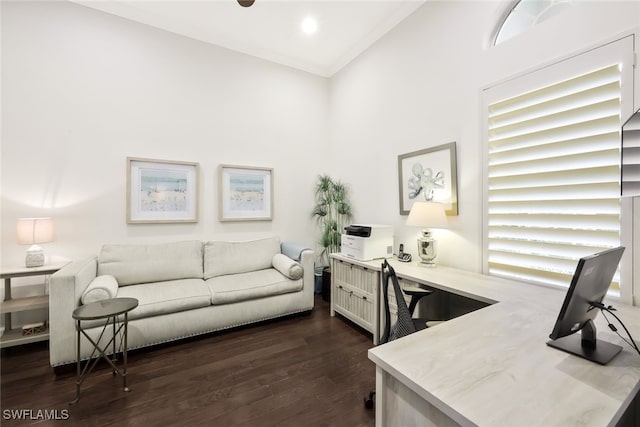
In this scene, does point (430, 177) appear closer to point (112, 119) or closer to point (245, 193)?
point (245, 193)

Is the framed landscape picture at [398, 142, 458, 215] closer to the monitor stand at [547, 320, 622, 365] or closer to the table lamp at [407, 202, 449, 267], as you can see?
the table lamp at [407, 202, 449, 267]

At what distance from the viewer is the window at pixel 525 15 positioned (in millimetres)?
1917

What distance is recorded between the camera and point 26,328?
8.11ft

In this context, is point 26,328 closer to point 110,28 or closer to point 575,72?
point 110,28

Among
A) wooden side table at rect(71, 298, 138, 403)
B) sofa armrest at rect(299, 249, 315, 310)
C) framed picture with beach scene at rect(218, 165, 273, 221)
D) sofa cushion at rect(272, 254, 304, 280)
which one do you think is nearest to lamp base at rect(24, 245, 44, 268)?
wooden side table at rect(71, 298, 138, 403)

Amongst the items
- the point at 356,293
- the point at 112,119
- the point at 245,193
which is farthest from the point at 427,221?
the point at 112,119

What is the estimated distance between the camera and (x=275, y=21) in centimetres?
318

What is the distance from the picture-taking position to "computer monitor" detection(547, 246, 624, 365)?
88cm

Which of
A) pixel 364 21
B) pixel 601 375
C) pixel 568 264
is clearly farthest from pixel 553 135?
pixel 364 21

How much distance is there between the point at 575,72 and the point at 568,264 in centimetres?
123

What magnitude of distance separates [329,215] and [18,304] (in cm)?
342

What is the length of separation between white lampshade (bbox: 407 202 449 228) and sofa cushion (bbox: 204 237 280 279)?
1874 millimetres

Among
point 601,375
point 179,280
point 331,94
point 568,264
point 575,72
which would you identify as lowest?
point 179,280

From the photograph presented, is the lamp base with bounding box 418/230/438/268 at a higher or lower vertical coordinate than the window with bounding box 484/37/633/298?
lower
